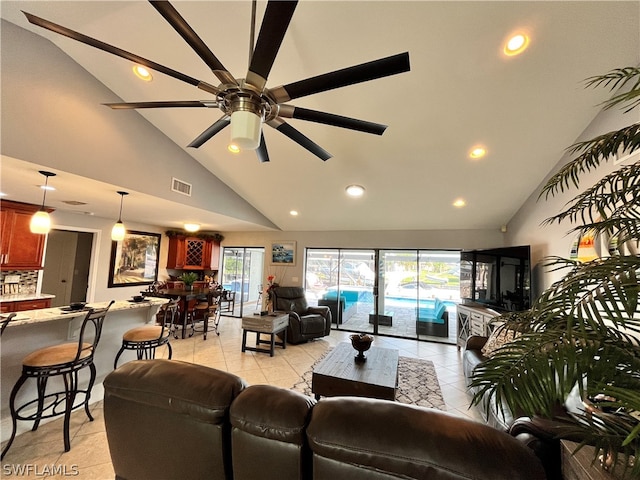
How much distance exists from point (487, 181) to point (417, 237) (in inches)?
85.3

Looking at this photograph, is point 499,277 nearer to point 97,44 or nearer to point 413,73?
point 413,73

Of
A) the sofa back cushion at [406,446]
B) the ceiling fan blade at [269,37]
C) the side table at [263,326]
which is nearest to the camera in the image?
the sofa back cushion at [406,446]

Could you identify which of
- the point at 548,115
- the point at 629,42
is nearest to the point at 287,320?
the point at 548,115

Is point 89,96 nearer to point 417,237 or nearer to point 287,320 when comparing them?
point 287,320

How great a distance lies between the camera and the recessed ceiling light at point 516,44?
1.91 metres

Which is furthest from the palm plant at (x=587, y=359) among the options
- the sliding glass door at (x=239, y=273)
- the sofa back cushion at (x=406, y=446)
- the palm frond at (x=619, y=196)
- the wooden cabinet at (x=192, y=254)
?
the wooden cabinet at (x=192, y=254)

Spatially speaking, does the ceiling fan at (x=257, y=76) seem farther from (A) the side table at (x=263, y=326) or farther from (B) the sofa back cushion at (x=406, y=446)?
(A) the side table at (x=263, y=326)

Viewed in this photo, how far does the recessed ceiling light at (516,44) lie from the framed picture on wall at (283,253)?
5.43m

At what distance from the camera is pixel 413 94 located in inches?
97.7

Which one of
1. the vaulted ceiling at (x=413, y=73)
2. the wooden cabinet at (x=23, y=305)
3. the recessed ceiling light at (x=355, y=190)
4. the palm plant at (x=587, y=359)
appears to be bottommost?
the wooden cabinet at (x=23, y=305)

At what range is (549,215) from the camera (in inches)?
138

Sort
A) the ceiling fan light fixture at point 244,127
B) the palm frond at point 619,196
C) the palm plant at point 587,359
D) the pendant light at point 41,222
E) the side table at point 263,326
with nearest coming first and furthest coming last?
the palm plant at point 587,359 < the palm frond at point 619,196 < the ceiling fan light fixture at point 244,127 < the pendant light at point 41,222 < the side table at point 263,326

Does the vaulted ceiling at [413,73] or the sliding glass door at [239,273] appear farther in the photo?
the sliding glass door at [239,273]

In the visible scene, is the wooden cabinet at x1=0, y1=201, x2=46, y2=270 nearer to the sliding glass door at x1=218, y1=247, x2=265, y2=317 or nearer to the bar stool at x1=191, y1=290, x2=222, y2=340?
the bar stool at x1=191, y1=290, x2=222, y2=340
